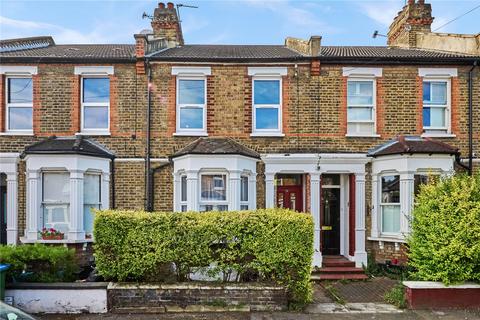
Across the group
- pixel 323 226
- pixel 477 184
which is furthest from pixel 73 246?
pixel 477 184

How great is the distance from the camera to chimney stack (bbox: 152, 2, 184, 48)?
14328 millimetres

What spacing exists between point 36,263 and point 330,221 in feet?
26.6

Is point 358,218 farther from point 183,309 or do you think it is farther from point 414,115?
point 183,309

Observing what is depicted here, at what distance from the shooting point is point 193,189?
1081 cm

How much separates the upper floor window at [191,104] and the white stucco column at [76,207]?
3138 mm

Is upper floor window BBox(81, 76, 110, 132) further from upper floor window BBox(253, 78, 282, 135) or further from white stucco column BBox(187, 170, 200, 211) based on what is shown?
upper floor window BBox(253, 78, 282, 135)

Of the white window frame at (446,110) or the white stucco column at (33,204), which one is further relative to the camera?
the white window frame at (446,110)

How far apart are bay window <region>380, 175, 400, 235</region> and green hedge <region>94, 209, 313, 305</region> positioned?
4631 millimetres

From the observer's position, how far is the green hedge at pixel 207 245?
24.9ft

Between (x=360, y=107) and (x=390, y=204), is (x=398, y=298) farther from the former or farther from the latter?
(x=360, y=107)

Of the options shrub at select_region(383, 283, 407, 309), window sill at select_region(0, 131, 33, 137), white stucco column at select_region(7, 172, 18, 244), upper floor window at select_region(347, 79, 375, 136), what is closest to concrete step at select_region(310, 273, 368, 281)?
shrub at select_region(383, 283, 407, 309)

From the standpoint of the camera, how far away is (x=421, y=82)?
1170 centimetres

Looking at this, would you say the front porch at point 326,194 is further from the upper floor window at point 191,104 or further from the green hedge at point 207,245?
the green hedge at point 207,245

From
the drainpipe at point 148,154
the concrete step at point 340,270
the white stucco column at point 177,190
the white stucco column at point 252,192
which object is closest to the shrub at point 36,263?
the drainpipe at point 148,154
